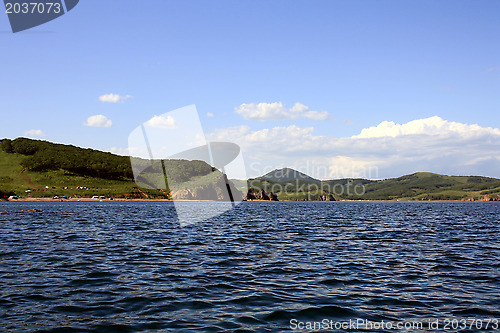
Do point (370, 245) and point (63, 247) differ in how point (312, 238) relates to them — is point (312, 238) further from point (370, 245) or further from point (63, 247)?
point (63, 247)

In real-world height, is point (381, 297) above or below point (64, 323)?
below

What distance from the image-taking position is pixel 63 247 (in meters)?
28.6

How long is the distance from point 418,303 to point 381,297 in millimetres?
1544

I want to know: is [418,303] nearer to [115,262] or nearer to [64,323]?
[64,323]

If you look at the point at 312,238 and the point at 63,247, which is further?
the point at 312,238

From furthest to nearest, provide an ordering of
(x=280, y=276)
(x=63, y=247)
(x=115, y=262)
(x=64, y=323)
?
(x=63, y=247)
(x=115, y=262)
(x=280, y=276)
(x=64, y=323)

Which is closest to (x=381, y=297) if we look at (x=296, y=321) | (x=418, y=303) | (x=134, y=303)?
(x=418, y=303)

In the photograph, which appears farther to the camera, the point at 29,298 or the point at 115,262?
the point at 115,262

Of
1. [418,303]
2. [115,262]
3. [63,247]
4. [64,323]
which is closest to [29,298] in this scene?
[64,323]

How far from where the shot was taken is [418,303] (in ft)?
48.4

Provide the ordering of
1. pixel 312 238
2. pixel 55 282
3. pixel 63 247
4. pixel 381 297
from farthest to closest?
pixel 312 238, pixel 63 247, pixel 55 282, pixel 381 297

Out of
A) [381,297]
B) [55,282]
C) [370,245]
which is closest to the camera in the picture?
[381,297]

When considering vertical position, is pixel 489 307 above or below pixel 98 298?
below

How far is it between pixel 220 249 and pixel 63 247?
1358 centimetres
